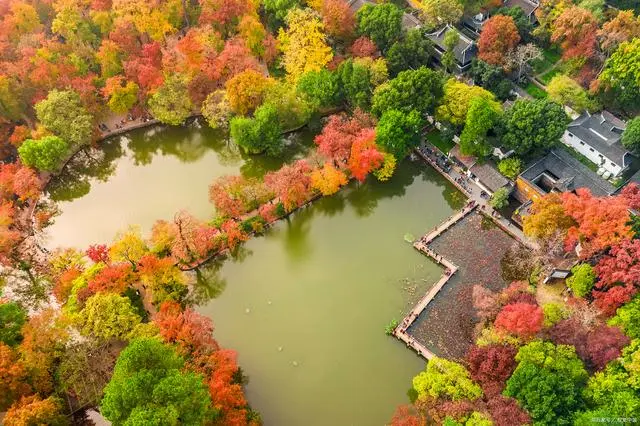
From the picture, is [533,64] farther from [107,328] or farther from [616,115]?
[107,328]

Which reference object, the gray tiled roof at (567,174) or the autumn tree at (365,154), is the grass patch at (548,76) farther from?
the autumn tree at (365,154)

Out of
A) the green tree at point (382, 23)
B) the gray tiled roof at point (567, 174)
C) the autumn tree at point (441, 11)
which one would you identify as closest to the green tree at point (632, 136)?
the gray tiled roof at point (567, 174)

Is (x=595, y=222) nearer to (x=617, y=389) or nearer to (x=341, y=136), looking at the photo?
(x=617, y=389)

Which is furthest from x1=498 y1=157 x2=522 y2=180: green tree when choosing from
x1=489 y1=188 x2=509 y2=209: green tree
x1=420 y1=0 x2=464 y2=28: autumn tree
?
x1=420 y1=0 x2=464 y2=28: autumn tree

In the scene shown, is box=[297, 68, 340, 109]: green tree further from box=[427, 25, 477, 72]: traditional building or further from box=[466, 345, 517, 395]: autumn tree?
box=[466, 345, 517, 395]: autumn tree

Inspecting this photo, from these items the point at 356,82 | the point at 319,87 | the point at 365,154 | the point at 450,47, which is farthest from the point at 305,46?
the point at 450,47

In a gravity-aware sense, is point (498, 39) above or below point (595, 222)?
above

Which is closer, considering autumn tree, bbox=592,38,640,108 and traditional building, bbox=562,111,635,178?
traditional building, bbox=562,111,635,178

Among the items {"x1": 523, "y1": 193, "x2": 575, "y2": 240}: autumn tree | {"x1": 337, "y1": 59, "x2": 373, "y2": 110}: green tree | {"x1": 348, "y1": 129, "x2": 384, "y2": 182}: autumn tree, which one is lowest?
{"x1": 523, "y1": 193, "x2": 575, "y2": 240}: autumn tree
